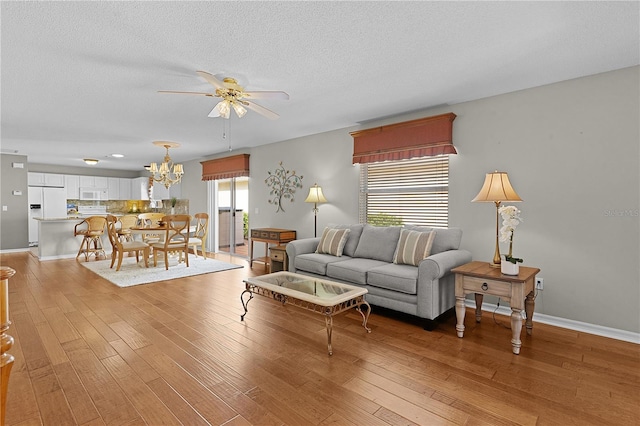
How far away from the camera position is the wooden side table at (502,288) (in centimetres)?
258

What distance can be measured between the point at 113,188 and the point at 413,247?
10.6m

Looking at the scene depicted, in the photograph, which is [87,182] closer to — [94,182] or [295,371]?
[94,182]

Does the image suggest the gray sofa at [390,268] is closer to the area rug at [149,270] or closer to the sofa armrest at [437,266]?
the sofa armrest at [437,266]

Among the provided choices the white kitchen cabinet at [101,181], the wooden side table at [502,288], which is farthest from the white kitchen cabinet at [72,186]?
the wooden side table at [502,288]

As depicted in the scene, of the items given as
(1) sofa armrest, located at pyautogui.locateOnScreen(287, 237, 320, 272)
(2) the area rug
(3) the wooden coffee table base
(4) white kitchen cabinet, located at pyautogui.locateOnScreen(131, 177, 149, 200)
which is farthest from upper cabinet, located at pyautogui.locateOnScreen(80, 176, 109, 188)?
(3) the wooden coffee table base

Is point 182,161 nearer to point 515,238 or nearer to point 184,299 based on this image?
point 184,299

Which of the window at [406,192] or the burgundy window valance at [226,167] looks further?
the burgundy window valance at [226,167]

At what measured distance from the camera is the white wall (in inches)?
113

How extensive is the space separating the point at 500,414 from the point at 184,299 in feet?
11.4

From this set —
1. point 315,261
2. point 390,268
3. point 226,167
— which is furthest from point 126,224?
point 390,268

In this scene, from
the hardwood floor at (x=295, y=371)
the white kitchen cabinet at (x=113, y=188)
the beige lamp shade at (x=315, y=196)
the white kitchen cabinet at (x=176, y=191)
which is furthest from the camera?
the white kitchen cabinet at (x=113, y=188)

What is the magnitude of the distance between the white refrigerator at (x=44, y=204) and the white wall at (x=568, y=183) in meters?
10.6

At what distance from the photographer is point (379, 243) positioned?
158 inches

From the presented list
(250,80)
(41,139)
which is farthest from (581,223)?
(41,139)
